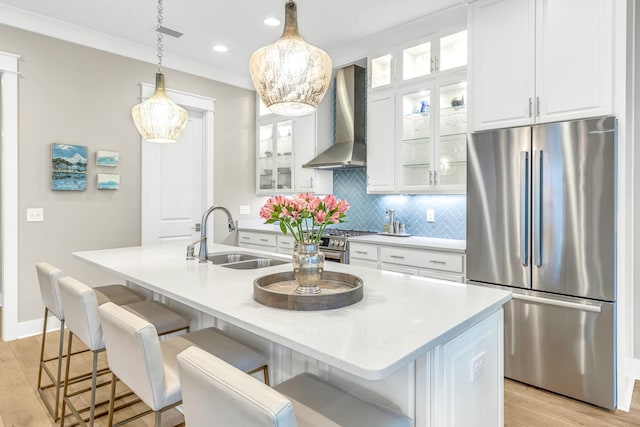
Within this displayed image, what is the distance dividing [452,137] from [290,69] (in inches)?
84.0

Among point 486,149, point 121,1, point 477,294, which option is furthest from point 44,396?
point 486,149

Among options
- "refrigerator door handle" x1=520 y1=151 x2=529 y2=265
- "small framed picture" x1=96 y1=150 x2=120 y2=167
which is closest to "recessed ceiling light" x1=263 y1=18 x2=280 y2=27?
"small framed picture" x1=96 y1=150 x2=120 y2=167

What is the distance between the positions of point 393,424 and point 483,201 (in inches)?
80.1

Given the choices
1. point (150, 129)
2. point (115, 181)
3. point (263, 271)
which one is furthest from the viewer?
point (115, 181)

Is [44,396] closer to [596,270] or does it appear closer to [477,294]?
[477,294]

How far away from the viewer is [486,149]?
2.81 m

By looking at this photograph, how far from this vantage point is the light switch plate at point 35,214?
350 centimetres

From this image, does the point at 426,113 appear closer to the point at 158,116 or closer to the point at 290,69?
the point at 290,69

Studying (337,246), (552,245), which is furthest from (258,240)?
(552,245)

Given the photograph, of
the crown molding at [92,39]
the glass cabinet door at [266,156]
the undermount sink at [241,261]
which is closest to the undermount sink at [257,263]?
the undermount sink at [241,261]

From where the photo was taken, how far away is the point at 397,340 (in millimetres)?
1121

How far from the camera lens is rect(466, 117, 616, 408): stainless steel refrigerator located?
2324mm

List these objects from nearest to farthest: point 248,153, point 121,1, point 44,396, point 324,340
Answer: point 324,340
point 44,396
point 121,1
point 248,153

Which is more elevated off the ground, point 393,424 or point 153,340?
point 153,340
